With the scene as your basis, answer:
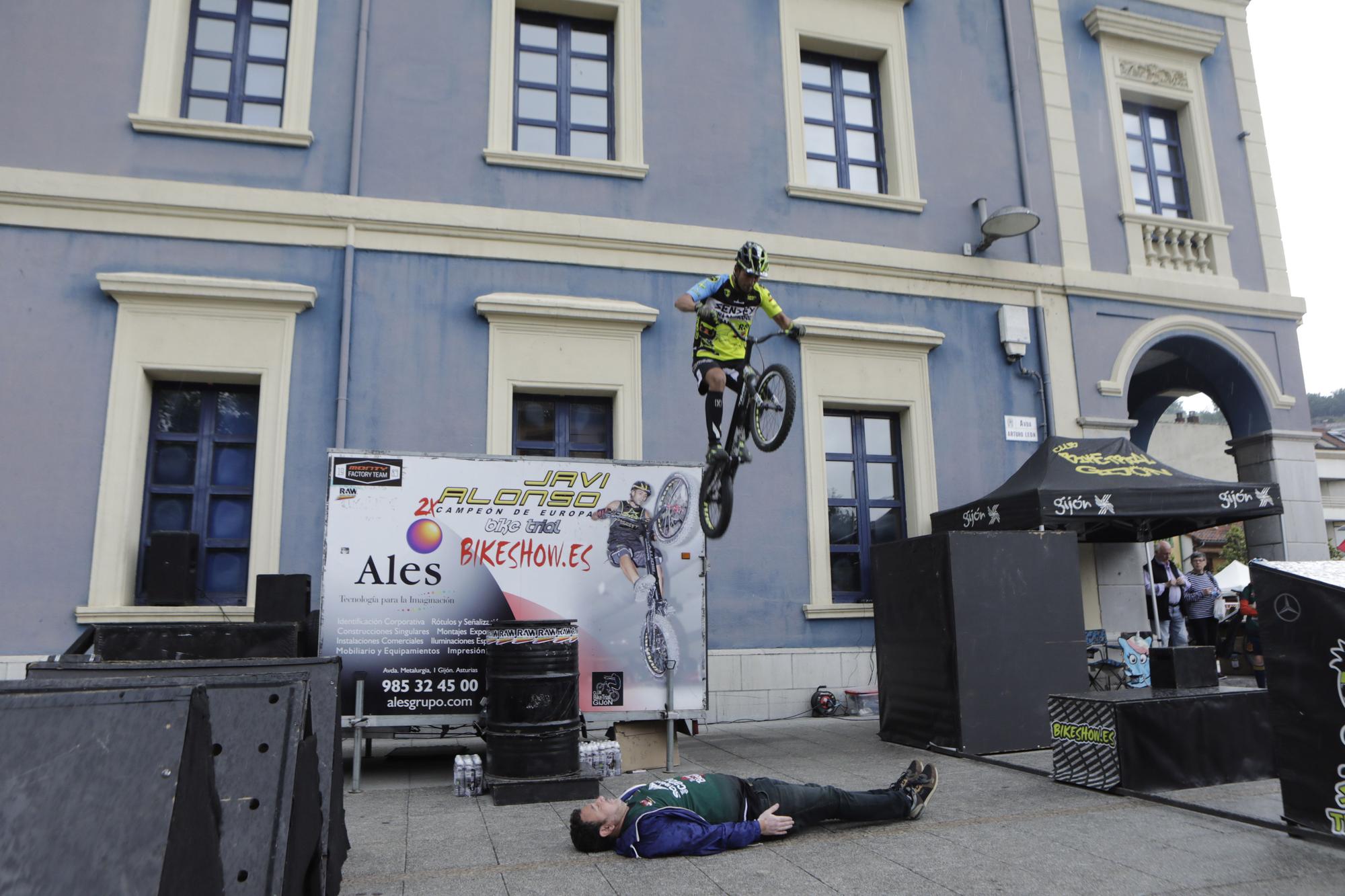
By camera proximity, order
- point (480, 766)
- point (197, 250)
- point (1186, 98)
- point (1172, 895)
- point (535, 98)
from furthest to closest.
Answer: point (1186, 98), point (535, 98), point (197, 250), point (480, 766), point (1172, 895)

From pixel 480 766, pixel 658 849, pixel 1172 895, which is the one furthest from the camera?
pixel 480 766

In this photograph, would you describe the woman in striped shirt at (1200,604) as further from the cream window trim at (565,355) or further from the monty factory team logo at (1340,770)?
the monty factory team logo at (1340,770)

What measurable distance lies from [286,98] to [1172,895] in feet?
36.5

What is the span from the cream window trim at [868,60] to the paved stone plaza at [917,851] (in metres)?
7.65

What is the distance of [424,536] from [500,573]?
72 centimetres

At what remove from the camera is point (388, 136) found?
35.3 ft

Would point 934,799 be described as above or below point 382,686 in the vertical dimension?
below

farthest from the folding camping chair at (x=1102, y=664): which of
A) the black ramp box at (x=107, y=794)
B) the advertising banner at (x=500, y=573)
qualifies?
the black ramp box at (x=107, y=794)

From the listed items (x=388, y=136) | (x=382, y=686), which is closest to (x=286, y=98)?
(x=388, y=136)

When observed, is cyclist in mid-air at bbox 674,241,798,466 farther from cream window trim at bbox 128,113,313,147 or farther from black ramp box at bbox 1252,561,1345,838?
cream window trim at bbox 128,113,313,147

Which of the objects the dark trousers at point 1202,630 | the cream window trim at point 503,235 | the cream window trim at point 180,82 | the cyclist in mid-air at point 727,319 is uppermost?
the cream window trim at point 180,82

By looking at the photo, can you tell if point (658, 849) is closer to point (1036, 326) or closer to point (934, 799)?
point (934, 799)

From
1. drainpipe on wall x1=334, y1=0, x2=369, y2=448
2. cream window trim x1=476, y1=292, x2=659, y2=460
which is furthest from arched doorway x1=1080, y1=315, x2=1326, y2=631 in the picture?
drainpipe on wall x1=334, y1=0, x2=369, y2=448

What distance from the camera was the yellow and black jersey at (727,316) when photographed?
7191mm
